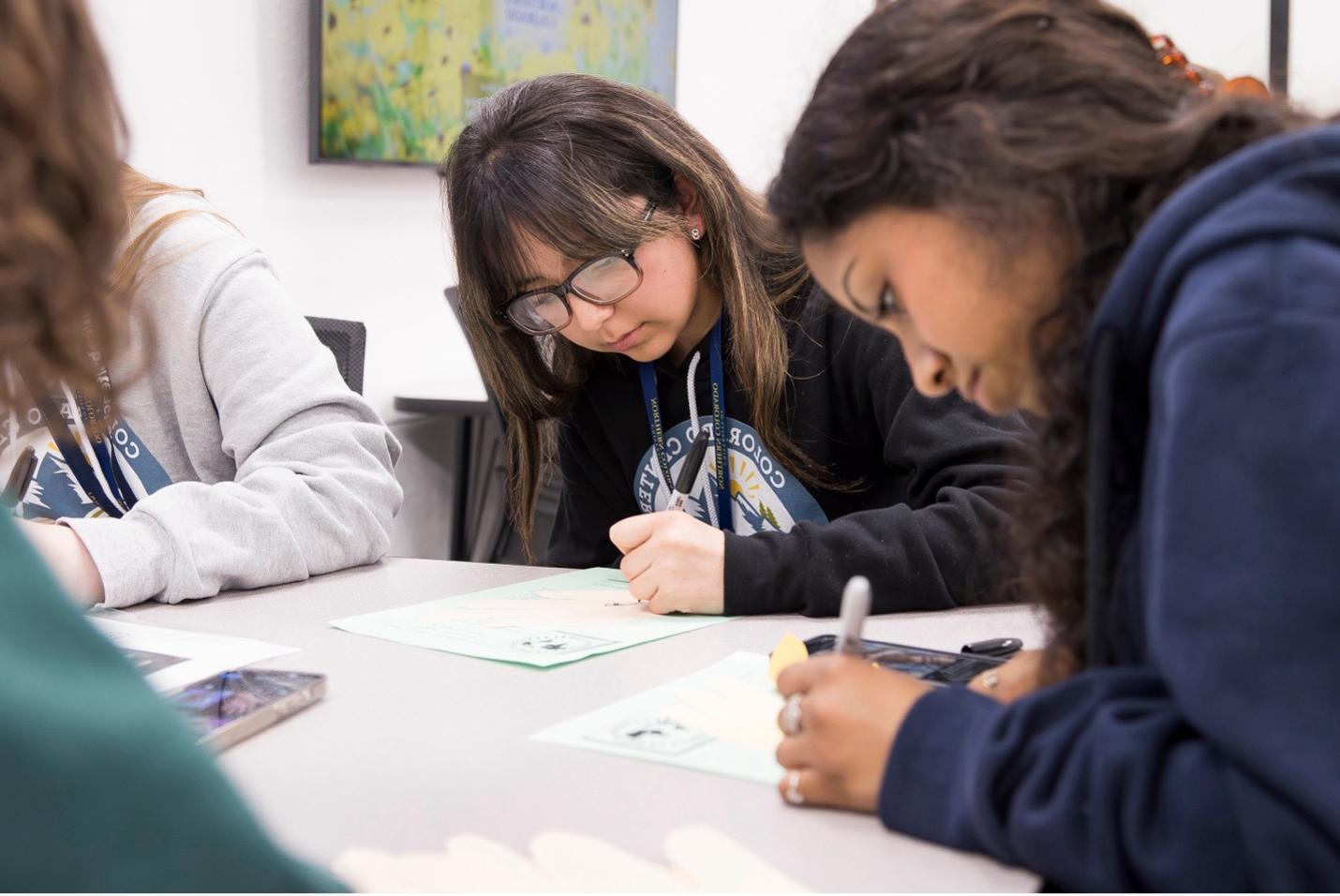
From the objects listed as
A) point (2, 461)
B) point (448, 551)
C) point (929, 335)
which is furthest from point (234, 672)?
point (448, 551)

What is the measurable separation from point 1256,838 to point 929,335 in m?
0.32

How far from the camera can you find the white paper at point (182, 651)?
0.94 metres

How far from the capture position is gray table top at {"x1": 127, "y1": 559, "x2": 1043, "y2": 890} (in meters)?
0.65

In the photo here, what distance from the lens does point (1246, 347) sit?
1.75ft

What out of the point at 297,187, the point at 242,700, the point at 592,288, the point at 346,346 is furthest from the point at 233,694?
the point at 297,187

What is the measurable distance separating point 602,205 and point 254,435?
452mm

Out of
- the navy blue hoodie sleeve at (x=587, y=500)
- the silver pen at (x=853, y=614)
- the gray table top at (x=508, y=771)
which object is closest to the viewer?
the gray table top at (x=508, y=771)

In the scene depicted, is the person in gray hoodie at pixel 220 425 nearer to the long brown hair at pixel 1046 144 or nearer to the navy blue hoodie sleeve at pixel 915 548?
the navy blue hoodie sleeve at pixel 915 548

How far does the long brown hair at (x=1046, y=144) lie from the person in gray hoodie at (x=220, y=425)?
75 cm

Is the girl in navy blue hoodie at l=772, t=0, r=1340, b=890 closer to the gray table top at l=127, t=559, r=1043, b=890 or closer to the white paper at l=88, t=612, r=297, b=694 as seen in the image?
the gray table top at l=127, t=559, r=1043, b=890

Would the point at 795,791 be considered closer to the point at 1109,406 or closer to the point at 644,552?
the point at 1109,406

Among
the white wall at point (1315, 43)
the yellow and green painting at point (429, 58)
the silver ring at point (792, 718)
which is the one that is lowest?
the silver ring at point (792, 718)

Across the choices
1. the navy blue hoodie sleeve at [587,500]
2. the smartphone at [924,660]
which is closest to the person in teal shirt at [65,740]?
the smartphone at [924,660]

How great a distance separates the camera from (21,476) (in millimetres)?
1450
